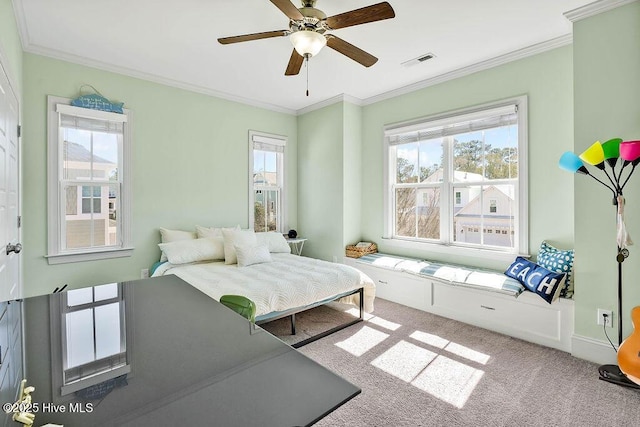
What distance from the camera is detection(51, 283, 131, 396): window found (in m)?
0.71

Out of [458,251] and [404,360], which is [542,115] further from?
[404,360]

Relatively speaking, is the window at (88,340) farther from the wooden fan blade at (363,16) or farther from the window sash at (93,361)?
the wooden fan blade at (363,16)

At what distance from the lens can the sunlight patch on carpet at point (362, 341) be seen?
9.12ft

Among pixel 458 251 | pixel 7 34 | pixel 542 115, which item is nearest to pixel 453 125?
pixel 542 115

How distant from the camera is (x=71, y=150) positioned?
338 centimetres

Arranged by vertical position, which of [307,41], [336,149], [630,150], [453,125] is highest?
[307,41]

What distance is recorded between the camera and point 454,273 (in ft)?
11.4

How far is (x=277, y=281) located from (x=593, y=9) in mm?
3453

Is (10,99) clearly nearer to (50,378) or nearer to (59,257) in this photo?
(59,257)

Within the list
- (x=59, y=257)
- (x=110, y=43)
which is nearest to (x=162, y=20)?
(x=110, y=43)

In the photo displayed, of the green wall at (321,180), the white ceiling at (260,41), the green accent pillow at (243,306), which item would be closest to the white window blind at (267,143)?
the green wall at (321,180)

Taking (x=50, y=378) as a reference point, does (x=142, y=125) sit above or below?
above

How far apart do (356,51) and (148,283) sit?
2.17 meters

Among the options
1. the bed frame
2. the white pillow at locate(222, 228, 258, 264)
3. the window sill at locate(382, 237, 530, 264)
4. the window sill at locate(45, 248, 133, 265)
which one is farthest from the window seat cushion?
the window sill at locate(45, 248, 133, 265)
